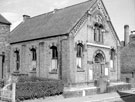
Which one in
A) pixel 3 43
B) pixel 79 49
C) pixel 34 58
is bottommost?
pixel 34 58

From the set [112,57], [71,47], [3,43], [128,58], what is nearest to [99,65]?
[112,57]

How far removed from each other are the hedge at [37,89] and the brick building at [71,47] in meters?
2.76

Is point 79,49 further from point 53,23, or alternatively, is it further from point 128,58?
point 128,58

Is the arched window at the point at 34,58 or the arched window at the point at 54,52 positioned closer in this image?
the arched window at the point at 54,52

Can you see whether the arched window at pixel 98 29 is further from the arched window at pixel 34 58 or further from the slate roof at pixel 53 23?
the arched window at pixel 34 58

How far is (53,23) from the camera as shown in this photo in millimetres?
26688

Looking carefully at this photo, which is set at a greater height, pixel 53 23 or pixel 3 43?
pixel 53 23

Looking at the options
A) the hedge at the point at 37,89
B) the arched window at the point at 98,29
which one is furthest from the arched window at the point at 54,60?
the arched window at the point at 98,29

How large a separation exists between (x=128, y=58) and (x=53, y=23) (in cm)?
1483

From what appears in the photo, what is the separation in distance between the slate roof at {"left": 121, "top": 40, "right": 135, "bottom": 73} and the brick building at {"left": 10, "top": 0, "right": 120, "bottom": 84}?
17.5ft

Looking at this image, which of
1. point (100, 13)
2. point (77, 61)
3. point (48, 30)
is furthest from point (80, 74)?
point (100, 13)

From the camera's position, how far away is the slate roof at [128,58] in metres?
33.4

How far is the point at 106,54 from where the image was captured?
27.1 m

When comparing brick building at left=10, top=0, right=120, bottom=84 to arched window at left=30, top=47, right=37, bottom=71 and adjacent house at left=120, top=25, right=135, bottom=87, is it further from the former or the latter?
adjacent house at left=120, top=25, right=135, bottom=87
